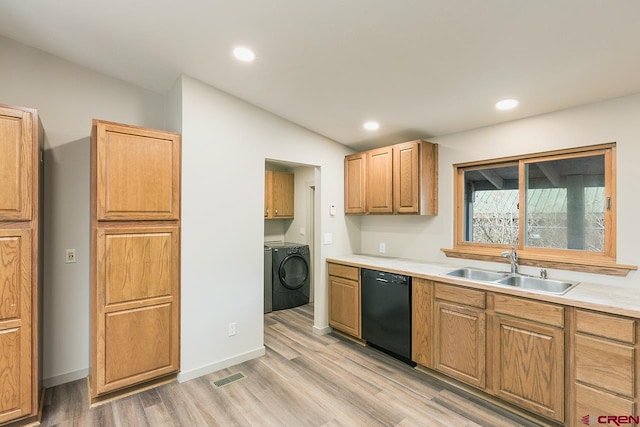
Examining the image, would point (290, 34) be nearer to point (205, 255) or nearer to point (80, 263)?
point (205, 255)

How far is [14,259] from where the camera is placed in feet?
6.55

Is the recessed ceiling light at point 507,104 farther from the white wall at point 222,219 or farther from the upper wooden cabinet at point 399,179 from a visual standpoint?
the white wall at point 222,219

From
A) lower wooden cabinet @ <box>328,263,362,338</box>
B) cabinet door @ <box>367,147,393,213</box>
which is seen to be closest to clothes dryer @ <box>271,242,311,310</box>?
lower wooden cabinet @ <box>328,263,362,338</box>

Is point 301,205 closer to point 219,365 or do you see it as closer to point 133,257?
point 219,365

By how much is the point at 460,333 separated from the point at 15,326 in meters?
3.16

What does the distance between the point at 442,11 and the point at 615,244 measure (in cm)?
211

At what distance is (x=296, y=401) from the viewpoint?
92.7 inches

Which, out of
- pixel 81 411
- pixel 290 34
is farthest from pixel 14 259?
pixel 290 34

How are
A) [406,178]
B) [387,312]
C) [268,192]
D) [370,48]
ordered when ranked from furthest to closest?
1. [268,192]
2. [406,178]
3. [387,312]
4. [370,48]

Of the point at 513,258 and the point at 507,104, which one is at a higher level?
the point at 507,104

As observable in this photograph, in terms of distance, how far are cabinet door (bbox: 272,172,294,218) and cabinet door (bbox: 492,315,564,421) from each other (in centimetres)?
358

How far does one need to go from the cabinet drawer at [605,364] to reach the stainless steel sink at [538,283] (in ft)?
1.73

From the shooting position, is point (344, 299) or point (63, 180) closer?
point (63, 180)

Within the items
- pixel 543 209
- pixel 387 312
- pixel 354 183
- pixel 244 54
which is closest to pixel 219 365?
pixel 387 312
